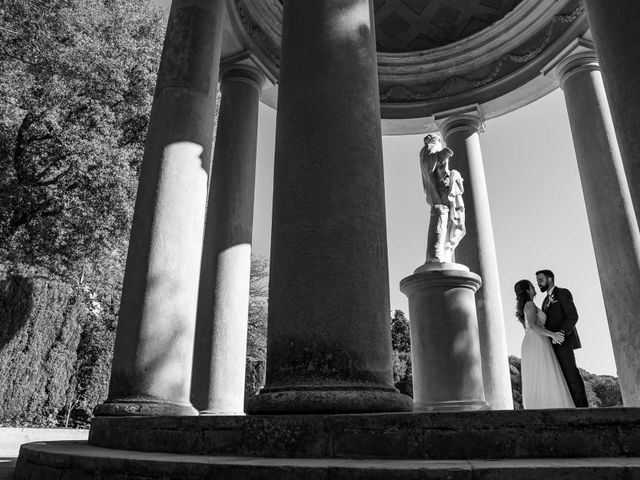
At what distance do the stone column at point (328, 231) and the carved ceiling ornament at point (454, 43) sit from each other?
1772 cm

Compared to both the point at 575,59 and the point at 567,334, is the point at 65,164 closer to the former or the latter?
the point at 575,59

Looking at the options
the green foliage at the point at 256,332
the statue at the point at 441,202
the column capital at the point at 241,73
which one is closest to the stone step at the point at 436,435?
the statue at the point at 441,202

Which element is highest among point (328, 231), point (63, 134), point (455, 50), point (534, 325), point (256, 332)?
point (455, 50)

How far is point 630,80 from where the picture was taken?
442 inches

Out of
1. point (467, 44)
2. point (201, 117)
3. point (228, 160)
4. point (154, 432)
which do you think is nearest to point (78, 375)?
point (228, 160)

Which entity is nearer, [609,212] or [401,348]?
[609,212]

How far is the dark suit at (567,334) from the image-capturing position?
54.5ft

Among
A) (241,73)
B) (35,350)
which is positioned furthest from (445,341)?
(35,350)

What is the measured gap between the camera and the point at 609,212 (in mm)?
22938

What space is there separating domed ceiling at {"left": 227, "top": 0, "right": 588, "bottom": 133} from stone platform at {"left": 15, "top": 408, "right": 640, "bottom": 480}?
75.0ft

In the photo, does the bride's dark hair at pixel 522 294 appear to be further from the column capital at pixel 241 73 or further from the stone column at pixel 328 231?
the column capital at pixel 241 73

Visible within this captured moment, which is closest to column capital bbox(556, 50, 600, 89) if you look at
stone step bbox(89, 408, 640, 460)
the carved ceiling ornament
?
the carved ceiling ornament

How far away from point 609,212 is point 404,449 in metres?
Answer: 20.5

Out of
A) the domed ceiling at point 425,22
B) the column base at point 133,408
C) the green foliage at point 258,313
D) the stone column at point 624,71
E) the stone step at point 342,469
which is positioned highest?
the domed ceiling at point 425,22
